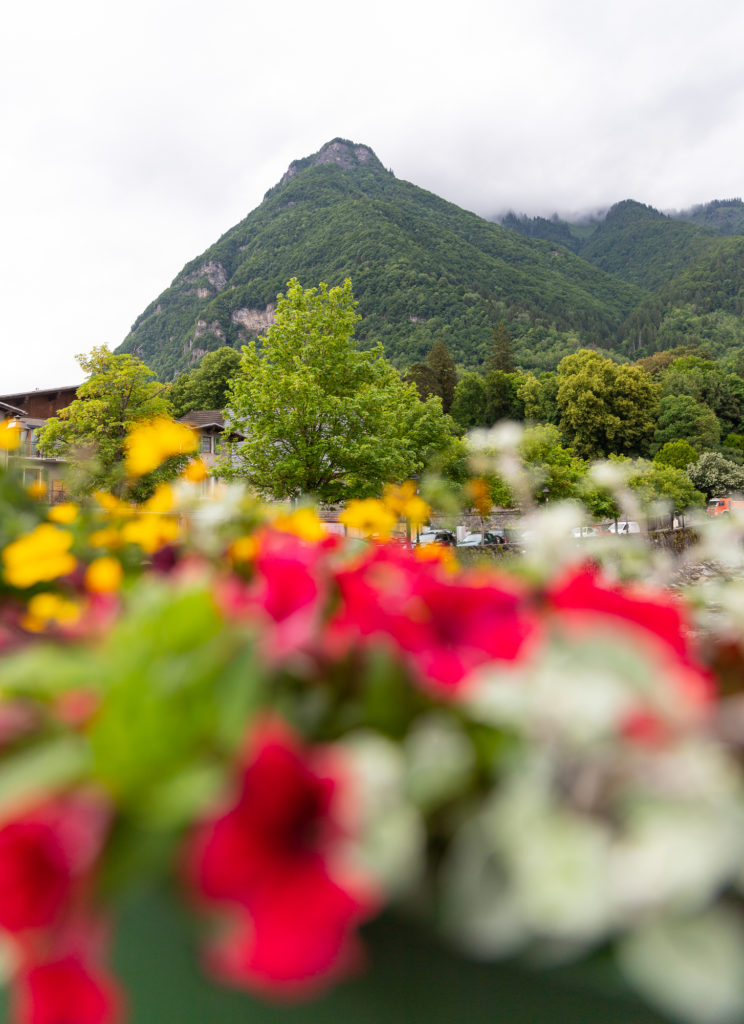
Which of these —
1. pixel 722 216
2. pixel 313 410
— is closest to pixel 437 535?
pixel 313 410

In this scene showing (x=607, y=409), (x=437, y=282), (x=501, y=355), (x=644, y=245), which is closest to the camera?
(x=607, y=409)

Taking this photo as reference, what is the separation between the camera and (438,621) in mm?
752

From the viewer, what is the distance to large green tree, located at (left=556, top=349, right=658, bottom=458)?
47062 mm

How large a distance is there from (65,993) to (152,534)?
968 mm

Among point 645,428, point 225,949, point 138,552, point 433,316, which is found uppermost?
point 433,316

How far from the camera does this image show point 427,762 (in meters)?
0.45

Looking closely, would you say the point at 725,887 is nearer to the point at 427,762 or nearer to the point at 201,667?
the point at 427,762

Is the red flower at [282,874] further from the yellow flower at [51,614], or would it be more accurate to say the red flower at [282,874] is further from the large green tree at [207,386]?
the large green tree at [207,386]

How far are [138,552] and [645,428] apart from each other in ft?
167

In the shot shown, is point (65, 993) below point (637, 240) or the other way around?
below

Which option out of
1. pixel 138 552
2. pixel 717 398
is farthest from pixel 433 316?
pixel 138 552

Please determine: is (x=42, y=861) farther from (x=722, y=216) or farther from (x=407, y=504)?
(x=722, y=216)

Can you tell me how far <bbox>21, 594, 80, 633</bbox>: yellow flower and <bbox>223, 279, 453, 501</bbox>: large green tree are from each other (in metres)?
11.8

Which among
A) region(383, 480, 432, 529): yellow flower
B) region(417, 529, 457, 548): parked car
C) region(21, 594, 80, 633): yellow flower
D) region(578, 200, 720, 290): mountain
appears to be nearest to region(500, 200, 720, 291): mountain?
region(578, 200, 720, 290): mountain
